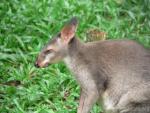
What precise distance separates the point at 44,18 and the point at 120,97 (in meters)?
3.66

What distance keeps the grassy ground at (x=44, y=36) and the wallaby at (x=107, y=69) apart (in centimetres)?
100

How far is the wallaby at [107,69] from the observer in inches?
285

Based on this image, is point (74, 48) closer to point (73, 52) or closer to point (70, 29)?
point (73, 52)

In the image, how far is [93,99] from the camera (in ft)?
24.0

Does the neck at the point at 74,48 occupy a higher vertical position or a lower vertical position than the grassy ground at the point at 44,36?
higher

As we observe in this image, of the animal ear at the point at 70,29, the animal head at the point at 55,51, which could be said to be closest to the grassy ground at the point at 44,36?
the animal head at the point at 55,51

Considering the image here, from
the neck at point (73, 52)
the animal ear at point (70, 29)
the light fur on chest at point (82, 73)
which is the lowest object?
the light fur on chest at point (82, 73)

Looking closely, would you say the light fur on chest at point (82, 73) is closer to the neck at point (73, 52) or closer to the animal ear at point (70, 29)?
the neck at point (73, 52)

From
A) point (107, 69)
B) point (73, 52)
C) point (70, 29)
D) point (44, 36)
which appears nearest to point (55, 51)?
point (73, 52)

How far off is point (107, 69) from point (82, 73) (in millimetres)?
285

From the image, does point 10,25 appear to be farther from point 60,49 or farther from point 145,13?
point 60,49

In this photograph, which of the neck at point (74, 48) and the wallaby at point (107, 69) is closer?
the wallaby at point (107, 69)

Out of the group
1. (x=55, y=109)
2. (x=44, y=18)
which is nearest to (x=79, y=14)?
(x=44, y=18)

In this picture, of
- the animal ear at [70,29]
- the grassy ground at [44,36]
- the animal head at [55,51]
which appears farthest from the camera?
the grassy ground at [44,36]
